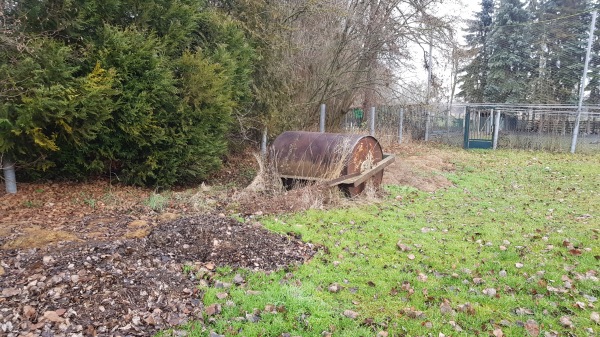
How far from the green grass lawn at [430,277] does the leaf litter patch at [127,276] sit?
28 centimetres

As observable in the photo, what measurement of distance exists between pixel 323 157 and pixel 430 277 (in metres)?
3.43

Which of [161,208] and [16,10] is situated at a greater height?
[16,10]

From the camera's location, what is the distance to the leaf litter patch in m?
3.03

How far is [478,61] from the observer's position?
2967 cm

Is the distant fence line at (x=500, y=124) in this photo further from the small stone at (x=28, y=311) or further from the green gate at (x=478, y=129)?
the small stone at (x=28, y=311)

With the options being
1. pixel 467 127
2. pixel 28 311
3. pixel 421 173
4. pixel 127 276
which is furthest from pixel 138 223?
pixel 467 127

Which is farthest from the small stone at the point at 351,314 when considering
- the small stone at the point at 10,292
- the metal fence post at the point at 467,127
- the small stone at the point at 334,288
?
the metal fence post at the point at 467,127

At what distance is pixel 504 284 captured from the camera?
13.1ft

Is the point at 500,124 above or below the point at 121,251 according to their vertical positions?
above

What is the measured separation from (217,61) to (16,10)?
136 inches

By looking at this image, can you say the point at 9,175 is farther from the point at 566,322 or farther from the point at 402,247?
the point at 566,322

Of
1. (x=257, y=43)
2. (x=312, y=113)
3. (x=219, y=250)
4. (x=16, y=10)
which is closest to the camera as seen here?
(x=219, y=250)

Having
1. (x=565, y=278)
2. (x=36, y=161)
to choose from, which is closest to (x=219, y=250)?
(x=565, y=278)

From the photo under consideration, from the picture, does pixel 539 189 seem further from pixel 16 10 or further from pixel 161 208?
pixel 16 10
